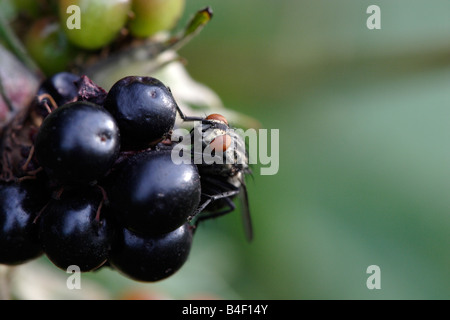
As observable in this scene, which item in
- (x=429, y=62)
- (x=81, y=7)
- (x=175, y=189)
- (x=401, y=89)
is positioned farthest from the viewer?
(x=401, y=89)

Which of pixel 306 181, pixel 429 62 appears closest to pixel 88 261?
pixel 429 62

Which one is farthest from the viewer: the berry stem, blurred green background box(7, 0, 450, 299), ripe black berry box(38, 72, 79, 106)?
blurred green background box(7, 0, 450, 299)

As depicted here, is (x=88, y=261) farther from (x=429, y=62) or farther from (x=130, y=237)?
(x=429, y=62)

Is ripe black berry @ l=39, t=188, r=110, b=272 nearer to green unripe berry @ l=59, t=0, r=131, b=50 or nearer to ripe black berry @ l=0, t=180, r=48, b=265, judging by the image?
ripe black berry @ l=0, t=180, r=48, b=265

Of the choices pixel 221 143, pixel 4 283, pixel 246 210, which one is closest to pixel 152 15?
pixel 221 143

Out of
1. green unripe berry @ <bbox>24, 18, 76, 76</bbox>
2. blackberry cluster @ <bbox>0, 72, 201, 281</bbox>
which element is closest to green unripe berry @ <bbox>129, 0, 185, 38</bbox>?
green unripe berry @ <bbox>24, 18, 76, 76</bbox>

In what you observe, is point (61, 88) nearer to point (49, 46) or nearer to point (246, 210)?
point (49, 46)
